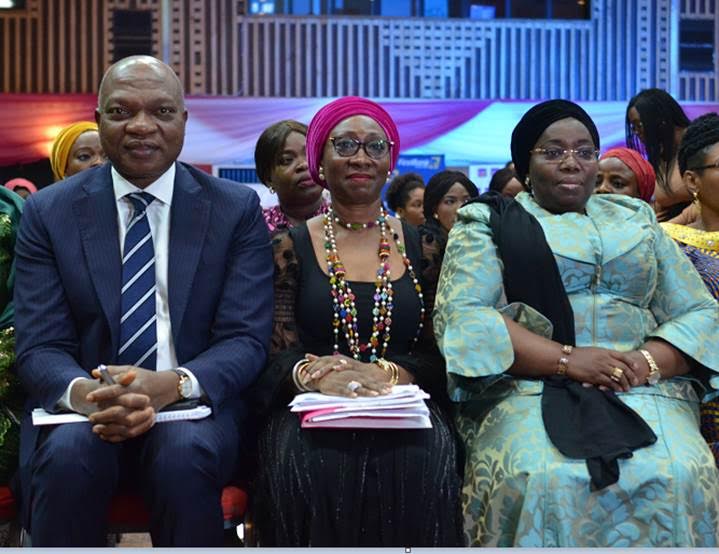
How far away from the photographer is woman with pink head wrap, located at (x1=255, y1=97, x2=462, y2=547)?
270cm

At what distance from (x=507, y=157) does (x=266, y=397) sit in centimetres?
752

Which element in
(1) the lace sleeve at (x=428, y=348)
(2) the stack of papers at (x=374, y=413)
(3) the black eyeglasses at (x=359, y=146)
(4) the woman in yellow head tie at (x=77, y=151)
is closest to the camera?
(2) the stack of papers at (x=374, y=413)

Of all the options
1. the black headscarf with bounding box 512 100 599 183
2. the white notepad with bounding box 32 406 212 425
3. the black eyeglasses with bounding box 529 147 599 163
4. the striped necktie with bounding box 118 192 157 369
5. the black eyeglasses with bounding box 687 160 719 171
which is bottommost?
the white notepad with bounding box 32 406 212 425

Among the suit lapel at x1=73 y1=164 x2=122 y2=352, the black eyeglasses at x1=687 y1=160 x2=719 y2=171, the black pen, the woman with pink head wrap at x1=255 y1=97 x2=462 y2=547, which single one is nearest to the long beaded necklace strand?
Answer: the woman with pink head wrap at x1=255 y1=97 x2=462 y2=547

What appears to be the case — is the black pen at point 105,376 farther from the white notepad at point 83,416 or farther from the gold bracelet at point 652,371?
the gold bracelet at point 652,371

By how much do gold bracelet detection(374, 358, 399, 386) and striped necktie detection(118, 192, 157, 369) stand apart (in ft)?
2.26

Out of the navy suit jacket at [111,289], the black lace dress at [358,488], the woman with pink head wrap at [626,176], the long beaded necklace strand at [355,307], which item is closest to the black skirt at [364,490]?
the black lace dress at [358,488]

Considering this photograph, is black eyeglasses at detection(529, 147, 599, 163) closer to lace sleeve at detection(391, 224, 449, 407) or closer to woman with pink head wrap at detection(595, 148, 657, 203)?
lace sleeve at detection(391, 224, 449, 407)

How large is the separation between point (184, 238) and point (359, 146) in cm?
69

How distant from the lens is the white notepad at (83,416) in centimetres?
258

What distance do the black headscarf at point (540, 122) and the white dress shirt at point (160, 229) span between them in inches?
46.6

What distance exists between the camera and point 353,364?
2.87 meters

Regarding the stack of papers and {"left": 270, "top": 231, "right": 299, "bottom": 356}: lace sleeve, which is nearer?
the stack of papers

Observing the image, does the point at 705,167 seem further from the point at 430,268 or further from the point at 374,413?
the point at 374,413
